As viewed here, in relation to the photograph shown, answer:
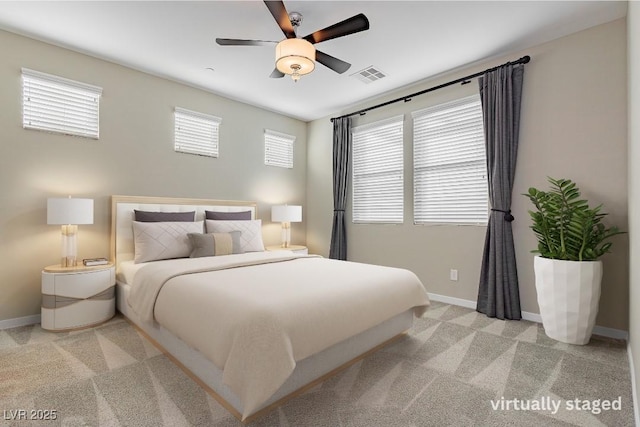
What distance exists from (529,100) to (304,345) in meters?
3.36

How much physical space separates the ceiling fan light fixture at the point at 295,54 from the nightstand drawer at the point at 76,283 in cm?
266

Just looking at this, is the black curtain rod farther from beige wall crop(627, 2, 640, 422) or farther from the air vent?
beige wall crop(627, 2, 640, 422)

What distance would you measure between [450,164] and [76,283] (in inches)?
168

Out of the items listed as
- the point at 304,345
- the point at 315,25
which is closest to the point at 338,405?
the point at 304,345

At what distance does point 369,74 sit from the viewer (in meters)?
3.73

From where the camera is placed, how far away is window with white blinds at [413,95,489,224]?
11.6 ft

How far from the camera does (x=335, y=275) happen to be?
2410mm

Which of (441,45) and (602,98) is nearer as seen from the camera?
(602,98)

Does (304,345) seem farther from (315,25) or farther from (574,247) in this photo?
(315,25)

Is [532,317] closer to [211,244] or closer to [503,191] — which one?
[503,191]

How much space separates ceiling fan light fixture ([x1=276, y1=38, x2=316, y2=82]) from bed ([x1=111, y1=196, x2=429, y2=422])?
1.67 meters

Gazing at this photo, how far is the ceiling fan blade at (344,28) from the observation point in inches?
82.1

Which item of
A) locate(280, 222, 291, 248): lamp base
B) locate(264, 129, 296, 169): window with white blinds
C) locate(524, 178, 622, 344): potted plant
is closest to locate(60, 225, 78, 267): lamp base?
locate(280, 222, 291, 248): lamp base

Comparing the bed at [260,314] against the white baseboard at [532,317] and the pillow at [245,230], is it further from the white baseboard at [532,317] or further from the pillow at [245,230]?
the white baseboard at [532,317]
